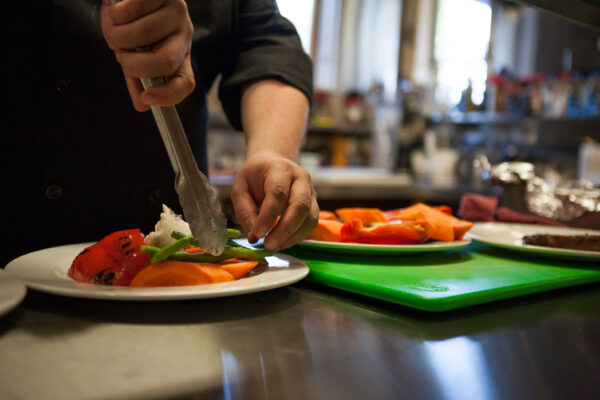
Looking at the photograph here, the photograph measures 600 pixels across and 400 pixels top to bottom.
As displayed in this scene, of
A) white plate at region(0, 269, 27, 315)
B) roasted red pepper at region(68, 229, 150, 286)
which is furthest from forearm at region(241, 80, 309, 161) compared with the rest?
white plate at region(0, 269, 27, 315)

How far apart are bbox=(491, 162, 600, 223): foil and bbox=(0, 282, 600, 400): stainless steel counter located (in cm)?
72

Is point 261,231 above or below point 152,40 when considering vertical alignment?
below

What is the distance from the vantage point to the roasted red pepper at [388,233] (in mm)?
819

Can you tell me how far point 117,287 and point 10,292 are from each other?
9cm

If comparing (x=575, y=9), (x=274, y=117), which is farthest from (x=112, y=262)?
(x=575, y=9)

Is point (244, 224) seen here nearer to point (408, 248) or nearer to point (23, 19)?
point (408, 248)

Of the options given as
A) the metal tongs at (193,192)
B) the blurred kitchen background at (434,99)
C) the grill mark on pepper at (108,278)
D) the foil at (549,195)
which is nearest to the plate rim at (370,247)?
the metal tongs at (193,192)

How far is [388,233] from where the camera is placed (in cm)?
82

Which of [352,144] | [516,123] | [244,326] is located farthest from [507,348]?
[352,144]

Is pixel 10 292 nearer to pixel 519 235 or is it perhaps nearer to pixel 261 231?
pixel 261 231

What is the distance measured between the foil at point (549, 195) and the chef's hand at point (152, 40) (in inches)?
40.0

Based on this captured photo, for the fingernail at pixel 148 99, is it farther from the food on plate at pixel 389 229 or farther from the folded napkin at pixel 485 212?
the folded napkin at pixel 485 212

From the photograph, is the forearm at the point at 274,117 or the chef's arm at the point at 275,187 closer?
the chef's arm at the point at 275,187

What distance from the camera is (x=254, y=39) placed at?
118cm
